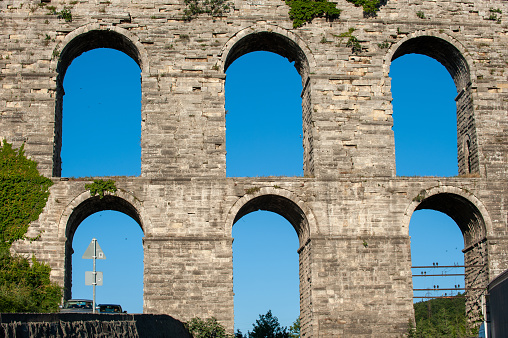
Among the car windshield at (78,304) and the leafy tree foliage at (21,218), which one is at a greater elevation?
the leafy tree foliage at (21,218)

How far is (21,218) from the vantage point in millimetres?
24219

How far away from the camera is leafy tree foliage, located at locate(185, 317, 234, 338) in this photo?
23.2 meters

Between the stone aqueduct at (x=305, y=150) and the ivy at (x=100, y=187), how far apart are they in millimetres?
332

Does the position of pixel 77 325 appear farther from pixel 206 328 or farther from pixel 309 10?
pixel 309 10

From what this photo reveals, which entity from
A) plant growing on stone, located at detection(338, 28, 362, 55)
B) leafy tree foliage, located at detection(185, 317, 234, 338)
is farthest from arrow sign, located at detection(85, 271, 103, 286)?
plant growing on stone, located at detection(338, 28, 362, 55)

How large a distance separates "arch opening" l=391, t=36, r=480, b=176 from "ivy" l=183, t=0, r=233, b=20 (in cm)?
643

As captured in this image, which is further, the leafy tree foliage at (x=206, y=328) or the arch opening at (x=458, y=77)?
the arch opening at (x=458, y=77)

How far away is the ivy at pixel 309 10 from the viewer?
86.7ft

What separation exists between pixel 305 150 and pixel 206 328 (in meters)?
7.68

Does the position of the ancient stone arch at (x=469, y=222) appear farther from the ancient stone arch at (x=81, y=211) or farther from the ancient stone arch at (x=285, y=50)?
the ancient stone arch at (x=81, y=211)

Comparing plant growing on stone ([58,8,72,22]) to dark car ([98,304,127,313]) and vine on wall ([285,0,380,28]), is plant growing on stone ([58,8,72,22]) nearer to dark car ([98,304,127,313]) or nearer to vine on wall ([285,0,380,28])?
vine on wall ([285,0,380,28])

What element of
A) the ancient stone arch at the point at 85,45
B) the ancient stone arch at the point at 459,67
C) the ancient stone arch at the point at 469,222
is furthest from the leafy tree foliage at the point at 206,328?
the ancient stone arch at the point at 459,67

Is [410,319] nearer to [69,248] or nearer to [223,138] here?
[223,138]

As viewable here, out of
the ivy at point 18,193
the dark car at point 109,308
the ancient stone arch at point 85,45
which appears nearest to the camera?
the dark car at point 109,308
